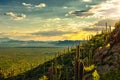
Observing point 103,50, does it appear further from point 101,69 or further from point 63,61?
point 63,61

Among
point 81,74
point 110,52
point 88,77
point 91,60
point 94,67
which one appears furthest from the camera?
point 91,60

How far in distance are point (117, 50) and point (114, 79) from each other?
38.4 m

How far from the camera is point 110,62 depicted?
103m

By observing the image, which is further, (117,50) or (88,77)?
(117,50)

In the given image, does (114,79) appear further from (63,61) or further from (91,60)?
(63,61)

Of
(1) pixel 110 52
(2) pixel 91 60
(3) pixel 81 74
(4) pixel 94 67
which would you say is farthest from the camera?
(2) pixel 91 60

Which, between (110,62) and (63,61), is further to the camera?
(63,61)

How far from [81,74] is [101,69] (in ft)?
130

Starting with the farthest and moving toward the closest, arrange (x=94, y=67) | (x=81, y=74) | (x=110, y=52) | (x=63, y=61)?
(x=63, y=61), (x=110, y=52), (x=94, y=67), (x=81, y=74)

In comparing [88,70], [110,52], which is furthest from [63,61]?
[88,70]

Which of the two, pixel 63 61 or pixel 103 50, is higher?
pixel 103 50

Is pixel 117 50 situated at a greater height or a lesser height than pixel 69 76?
greater

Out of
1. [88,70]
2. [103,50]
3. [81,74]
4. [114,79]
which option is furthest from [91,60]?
[81,74]

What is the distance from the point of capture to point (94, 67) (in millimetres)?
105312
